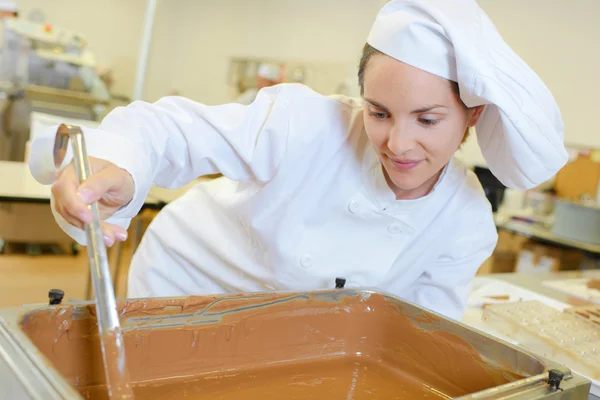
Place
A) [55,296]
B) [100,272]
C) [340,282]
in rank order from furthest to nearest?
[340,282]
[55,296]
[100,272]

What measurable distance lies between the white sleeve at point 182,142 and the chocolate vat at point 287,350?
6.8 inches

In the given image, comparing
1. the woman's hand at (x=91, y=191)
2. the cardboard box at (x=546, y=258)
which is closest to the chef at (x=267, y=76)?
the cardboard box at (x=546, y=258)

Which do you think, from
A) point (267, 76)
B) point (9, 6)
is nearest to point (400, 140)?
point (267, 76)

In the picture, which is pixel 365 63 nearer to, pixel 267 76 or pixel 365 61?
pixel 365 61

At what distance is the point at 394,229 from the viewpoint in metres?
1.10

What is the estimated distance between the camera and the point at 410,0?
906mm

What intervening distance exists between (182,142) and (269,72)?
172 inches

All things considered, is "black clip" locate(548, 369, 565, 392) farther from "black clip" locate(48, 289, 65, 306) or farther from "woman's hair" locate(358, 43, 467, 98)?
"black clip" locate(48, 289, 65, 306)

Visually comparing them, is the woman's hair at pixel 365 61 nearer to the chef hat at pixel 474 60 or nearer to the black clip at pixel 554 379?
the chef hat at pixel 474 60

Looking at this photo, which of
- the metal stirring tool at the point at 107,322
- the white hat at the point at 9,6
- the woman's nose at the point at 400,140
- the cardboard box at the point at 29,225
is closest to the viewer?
the metal stirring tool at the point at 107,322

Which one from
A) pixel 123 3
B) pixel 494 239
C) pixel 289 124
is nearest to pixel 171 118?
pixel 289 124

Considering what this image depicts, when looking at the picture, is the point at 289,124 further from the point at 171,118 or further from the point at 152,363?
the point at 152,363

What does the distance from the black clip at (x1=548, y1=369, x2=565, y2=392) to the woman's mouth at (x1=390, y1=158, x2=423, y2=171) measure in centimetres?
36

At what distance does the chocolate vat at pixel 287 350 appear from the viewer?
67cm
